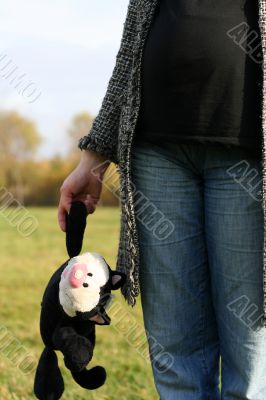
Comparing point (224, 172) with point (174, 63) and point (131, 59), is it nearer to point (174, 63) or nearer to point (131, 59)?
point (174, 63)

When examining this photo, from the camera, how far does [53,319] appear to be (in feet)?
5.72

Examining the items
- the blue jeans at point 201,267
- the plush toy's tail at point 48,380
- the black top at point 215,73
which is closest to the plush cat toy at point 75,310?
the plush toy's tail at point 48,380

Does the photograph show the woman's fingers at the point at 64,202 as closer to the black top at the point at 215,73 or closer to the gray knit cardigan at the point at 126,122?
the gray knit cardigan at the point at 126,122

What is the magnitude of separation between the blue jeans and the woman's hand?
159 millimetres

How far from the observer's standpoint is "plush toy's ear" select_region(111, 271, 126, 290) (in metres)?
1.70

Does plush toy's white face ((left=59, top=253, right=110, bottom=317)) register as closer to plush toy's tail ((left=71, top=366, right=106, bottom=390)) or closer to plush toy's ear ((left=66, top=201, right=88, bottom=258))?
plush toy's ear ((left=66, top=201, right=88, bottom=258))

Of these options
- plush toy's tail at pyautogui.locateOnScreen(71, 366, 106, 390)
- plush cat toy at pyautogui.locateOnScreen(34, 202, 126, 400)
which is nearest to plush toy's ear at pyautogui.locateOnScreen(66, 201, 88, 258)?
plush cat toy at pyautogui.locateOnScreen(34, 202, 126, 400)

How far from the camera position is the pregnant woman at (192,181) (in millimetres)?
1492

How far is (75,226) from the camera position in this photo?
178 cm

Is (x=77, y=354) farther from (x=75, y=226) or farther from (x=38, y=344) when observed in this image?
(x=38, y=344)

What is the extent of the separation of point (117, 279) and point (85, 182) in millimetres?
280

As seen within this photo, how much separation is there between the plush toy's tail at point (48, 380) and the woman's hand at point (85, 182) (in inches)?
14.1

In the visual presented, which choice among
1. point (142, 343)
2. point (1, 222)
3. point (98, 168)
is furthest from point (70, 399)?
point (1, 222)

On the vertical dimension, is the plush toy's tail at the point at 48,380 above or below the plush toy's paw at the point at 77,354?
below
